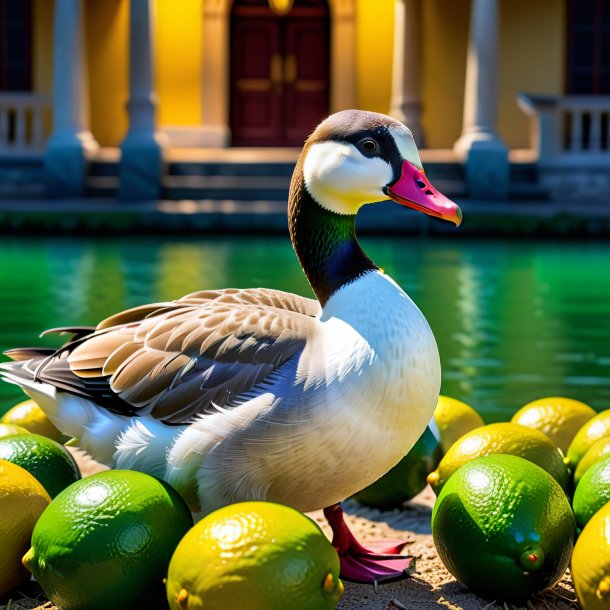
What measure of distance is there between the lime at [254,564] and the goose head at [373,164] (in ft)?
3.16

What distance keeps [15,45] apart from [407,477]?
20.2 meters

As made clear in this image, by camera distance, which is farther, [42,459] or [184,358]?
[42,459]

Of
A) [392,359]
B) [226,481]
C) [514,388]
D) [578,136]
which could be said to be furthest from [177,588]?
[578,136]

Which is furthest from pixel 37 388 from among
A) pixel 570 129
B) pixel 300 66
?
pixel 300 66

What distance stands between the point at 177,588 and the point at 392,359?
2.70ft

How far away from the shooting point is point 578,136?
66.2ft

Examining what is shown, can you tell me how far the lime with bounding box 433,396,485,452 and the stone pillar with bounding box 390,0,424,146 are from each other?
1768 centimetres

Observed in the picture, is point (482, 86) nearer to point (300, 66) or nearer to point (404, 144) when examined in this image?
point (300, 66)

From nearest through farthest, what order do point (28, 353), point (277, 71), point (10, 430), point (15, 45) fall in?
point (28, 353) → point (10, 430) → point (15, 45) → point (277, 71)

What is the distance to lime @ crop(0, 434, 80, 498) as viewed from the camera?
3.24 meters

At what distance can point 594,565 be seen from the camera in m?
2.53

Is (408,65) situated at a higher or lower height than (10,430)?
higher

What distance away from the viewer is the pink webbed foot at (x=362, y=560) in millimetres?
3070

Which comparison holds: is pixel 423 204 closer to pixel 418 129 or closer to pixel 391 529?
pixel 391 529
